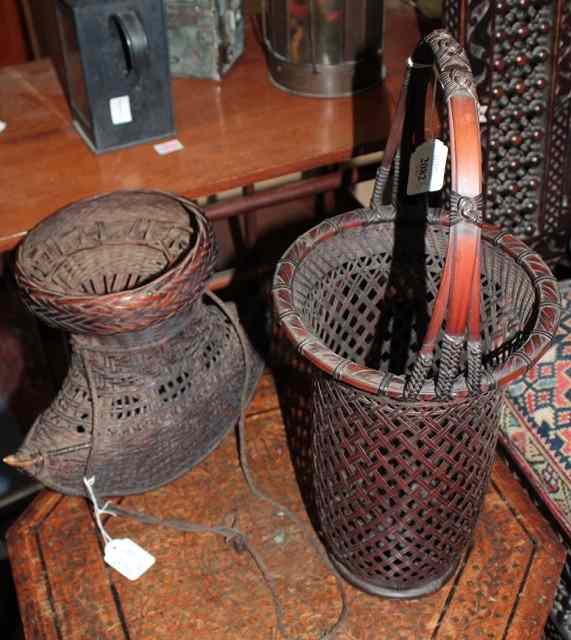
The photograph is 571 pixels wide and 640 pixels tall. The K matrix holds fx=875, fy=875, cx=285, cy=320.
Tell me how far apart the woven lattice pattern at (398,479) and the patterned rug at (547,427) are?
0.23 meters

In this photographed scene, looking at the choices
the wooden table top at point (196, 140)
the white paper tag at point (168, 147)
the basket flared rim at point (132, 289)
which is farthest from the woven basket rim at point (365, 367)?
the white paper tag at point (168, 147)

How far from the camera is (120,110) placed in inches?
54.9

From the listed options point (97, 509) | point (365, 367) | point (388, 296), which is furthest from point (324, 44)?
point (97, 509)

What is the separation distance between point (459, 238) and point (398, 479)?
0.32m

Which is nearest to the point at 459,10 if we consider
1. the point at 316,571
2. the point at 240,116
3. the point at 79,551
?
the point at 240,116

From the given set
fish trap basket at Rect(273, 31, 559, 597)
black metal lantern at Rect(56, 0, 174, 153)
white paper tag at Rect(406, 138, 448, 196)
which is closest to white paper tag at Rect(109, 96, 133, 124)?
black metal lantern at Rect(56, 0, 174, 153)

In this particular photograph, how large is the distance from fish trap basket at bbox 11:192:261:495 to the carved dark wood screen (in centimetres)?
50

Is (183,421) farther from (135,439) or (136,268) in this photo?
(136,268)

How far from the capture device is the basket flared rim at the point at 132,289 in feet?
3.30

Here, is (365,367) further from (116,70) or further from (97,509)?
(116,70)

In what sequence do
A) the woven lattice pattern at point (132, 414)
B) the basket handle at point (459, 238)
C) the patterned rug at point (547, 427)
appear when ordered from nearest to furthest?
the basket handle at point (459, 238)
the woven lattice pattern at point (132, 414)
the patterned rug at point (547, 427)

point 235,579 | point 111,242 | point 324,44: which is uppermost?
point 324,44

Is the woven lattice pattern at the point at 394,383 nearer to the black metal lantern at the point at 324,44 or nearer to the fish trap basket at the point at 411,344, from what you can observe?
the fish trap basket at the point at 411,344

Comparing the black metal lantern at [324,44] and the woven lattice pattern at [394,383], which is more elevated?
the black metal lantern at [324,44]
